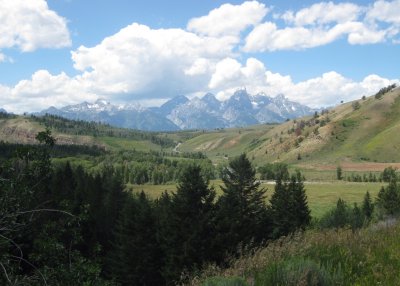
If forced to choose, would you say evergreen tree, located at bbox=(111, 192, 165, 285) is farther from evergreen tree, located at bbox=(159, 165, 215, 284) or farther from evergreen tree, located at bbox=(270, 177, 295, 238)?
evergreen tree, located at bbox=(270, 177, 295, 238)

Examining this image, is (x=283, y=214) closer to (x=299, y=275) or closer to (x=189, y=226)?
(x=189, y=226)

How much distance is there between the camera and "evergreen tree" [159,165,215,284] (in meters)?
38.0

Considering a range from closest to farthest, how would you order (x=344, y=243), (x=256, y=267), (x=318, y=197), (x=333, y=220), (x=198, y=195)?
1. (x=256, y=267)
2. (x=344, y=243)
3. (x=198, y=195)
4. (x=333, y=220)
5. (x=318, y=197)

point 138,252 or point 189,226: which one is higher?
point 189,226

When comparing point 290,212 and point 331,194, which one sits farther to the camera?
point 331,194

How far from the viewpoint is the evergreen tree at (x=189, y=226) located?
38031 millimetres

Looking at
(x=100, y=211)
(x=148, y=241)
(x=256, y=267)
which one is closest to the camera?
(x=256, y=267)

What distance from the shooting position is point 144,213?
47.6 meters

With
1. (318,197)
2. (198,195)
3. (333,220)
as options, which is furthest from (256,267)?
(318,197)

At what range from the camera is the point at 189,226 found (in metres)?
39.9

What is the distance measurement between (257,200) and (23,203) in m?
49.1

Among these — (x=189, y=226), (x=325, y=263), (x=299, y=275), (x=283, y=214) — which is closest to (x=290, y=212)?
(x=283, y=214)

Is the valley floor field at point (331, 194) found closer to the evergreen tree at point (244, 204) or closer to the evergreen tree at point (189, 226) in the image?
the evergreen tree at point (244, 204)

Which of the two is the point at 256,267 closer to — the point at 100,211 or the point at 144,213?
the point at 144,213
